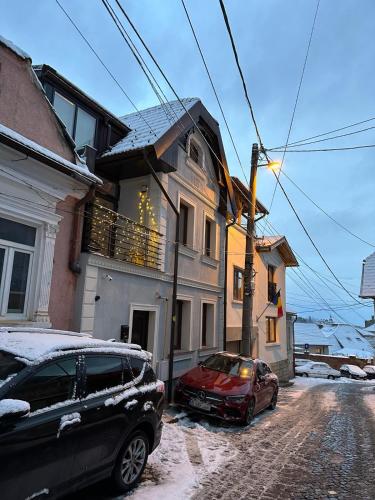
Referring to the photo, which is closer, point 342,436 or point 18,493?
point 18,493

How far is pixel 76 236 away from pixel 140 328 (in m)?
3.68

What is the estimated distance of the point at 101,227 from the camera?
9.72 meters

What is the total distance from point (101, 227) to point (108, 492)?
6136mm

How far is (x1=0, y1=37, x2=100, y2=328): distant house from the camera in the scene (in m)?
7.39

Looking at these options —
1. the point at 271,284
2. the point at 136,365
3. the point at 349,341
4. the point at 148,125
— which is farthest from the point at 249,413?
the point at 349,341

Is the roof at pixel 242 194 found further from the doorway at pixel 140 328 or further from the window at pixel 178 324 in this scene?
the doorway at pixel 140 328

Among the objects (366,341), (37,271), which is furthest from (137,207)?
(366,341)

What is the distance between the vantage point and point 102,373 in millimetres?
4699

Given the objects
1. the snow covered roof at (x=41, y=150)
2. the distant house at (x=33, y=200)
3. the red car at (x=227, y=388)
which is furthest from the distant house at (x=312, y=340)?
the snow covered roof at (x=41, y=150)

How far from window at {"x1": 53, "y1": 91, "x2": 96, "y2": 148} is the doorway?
4.86m

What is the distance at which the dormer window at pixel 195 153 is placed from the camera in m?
14.7

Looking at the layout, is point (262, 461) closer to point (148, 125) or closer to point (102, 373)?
point (102, 373)

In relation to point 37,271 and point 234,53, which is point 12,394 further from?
point 234,53

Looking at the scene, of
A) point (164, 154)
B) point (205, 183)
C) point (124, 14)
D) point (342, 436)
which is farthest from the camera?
point (205, 183)
